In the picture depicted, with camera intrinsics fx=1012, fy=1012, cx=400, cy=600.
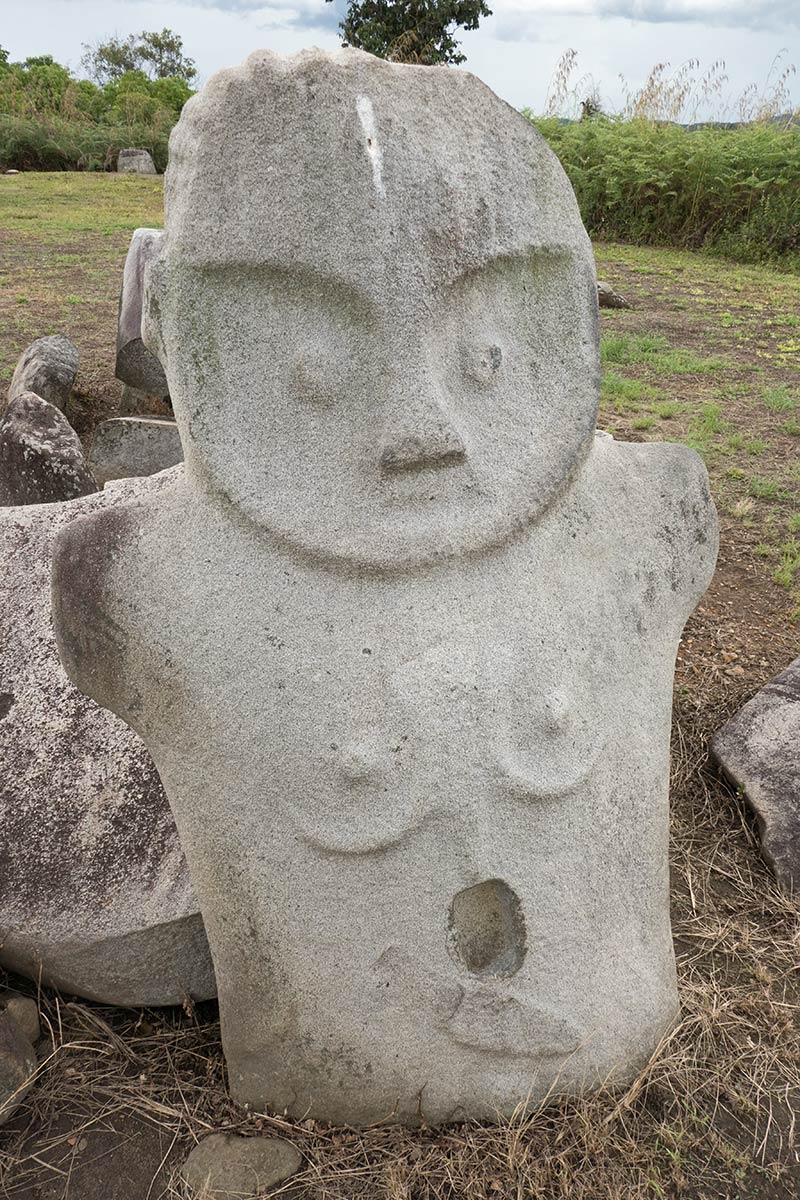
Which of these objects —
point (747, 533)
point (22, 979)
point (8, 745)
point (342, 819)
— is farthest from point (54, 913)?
point (747, 533)

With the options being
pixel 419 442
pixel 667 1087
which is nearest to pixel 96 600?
pixel 419 442

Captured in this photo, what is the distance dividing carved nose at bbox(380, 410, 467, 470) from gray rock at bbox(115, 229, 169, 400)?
2.66 metres

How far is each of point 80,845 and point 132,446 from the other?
95.8 inches

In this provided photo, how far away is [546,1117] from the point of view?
1.56 m

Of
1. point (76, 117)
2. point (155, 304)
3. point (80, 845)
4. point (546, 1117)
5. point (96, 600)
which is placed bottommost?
point (76, 117)

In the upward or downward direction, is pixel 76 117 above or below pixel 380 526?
below

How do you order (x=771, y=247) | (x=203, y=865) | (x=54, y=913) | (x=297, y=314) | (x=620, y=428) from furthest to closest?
(x=771, y=247), (x=620, y=428), (x=54, y=913), (x=203, y=865), (x=297, y=314)

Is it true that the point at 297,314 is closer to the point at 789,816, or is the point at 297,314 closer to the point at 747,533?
the point at 789,816

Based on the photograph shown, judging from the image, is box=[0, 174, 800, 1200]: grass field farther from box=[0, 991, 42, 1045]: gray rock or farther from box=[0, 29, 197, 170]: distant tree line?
box=[0, 29, 197, 170]: distant tree line

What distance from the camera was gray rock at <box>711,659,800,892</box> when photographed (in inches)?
87.5

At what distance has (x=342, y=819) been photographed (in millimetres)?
1427

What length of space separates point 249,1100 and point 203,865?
413mm

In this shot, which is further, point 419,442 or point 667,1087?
point 667,1087

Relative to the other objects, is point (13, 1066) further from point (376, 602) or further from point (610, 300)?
point (610, 300)
